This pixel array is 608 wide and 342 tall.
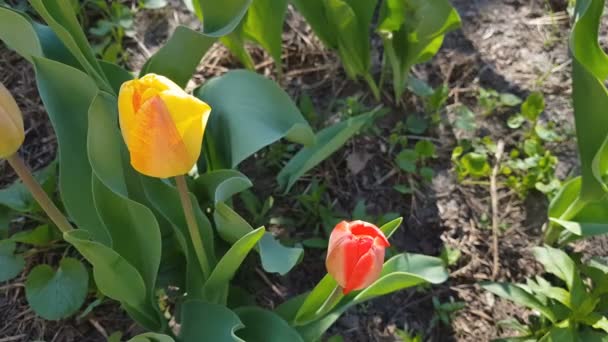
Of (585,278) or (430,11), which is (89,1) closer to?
(430,11)

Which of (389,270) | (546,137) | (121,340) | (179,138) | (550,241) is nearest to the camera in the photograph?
(179,138)

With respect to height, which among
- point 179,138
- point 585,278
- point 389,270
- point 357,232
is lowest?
point 585,278

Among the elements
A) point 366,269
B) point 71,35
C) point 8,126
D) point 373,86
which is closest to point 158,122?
point 8,126

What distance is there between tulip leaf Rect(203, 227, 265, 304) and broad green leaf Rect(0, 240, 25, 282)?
0.42 metres

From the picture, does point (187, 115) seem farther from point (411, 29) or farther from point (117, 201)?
point (411, 29)

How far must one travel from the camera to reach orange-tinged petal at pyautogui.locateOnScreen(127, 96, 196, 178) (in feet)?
2.65

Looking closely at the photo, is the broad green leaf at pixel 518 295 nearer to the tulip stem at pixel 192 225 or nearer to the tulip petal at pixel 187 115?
the tulip stem at pixel 192 225

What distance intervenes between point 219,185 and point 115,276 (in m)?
0.22

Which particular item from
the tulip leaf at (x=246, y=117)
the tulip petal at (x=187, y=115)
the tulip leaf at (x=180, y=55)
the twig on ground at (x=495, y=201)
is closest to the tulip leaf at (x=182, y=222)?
the tulip leaf at (x=246, y=117)

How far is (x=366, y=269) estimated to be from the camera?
92 centimetres

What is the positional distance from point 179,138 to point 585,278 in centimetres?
104

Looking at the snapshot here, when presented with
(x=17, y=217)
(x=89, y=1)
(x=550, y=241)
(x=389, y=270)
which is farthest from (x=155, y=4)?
(x=550, y=241)

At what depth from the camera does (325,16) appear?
160 centimetres

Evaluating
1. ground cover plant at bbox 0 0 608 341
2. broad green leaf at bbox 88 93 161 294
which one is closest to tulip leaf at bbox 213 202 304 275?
ground cover plant at bbox 0 0 608 341
